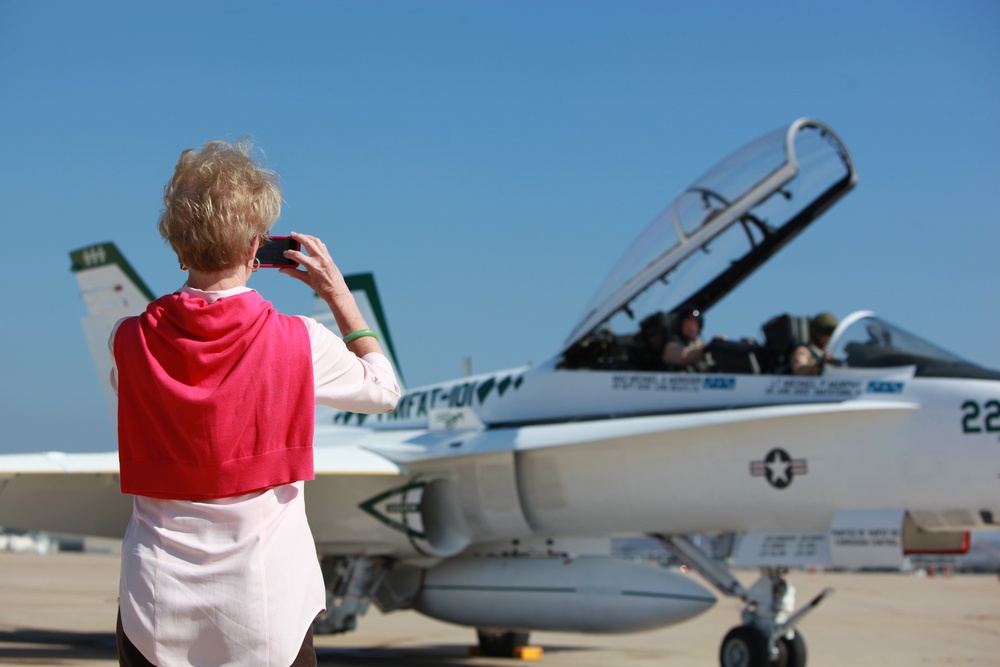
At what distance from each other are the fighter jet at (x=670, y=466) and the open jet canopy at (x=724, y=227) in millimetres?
18

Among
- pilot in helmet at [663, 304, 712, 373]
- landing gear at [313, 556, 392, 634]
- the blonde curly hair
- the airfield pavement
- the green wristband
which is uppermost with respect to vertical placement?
the blonde curly hair

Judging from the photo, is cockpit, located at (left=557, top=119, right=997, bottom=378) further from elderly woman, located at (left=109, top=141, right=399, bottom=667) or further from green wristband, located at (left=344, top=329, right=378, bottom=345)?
elderly woman, located at (left=109, top=141, right=399, bottom=667)

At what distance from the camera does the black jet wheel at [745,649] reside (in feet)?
23.7

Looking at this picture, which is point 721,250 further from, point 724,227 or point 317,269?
point 317,269

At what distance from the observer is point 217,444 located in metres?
1.67

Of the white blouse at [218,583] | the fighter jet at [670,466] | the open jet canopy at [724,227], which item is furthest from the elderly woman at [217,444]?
the open jet canopy at [724,227]

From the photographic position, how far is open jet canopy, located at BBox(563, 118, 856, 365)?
25.9 feet

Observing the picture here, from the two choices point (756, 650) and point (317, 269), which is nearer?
point (317, 269)

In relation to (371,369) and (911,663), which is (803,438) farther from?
(371,369)

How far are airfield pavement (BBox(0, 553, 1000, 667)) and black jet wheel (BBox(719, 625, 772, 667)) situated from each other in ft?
6.00

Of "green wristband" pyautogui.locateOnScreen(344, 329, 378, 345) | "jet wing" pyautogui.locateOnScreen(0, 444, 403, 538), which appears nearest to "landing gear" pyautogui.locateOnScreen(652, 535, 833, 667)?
"jet wing" pyautogui.locateOnScreen(0, 444, 403, 538)

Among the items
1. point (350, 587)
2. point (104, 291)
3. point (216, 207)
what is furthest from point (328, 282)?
point (104, 291)

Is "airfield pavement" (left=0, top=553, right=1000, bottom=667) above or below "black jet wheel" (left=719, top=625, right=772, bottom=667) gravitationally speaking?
below

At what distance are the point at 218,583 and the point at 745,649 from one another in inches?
250
